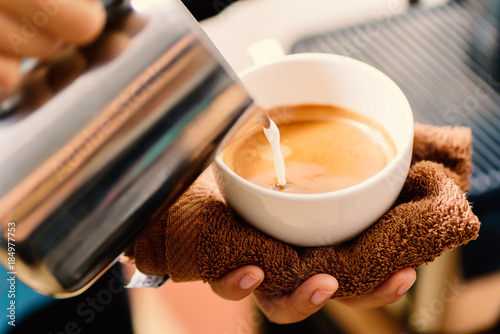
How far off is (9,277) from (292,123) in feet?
1.21

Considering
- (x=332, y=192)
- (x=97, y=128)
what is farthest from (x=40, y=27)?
(x=332, y=192)

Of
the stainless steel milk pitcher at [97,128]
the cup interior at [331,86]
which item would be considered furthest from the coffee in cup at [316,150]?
the stainless steel milk pitcher at [97,128]

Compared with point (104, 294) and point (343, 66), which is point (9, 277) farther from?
point (343, 66)

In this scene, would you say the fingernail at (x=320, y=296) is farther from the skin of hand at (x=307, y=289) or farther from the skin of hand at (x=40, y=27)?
the skin of hand at (x=40, y=27)

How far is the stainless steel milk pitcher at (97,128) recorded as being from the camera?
0.30m

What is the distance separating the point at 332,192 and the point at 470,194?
12.5 inches

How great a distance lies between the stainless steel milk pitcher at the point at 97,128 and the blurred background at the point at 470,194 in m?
0.35

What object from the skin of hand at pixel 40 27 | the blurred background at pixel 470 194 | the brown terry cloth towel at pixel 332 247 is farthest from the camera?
the blurred background at pixel 470 194

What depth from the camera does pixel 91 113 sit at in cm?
30

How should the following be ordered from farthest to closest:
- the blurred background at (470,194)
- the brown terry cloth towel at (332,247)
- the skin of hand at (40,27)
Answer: the blurred background at (470,194) → the brown terry cloth towel at (332,247) → the skin of hand at (40,27)

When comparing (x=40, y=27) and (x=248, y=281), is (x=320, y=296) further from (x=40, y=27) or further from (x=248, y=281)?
(x=40, y=27)

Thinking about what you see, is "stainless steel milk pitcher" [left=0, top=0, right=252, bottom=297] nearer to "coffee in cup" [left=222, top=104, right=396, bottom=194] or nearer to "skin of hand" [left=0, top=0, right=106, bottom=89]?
"skin of hand" [left=0, top=0, right=106, bottom=89]

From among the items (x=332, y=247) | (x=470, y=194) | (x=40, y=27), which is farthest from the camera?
(x=470, y=194)

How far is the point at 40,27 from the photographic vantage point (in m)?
0.29
